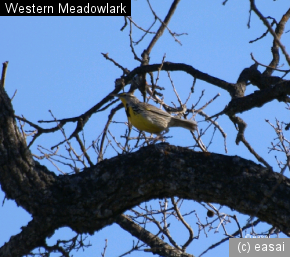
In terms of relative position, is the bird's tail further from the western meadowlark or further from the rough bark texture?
the rough bark texture

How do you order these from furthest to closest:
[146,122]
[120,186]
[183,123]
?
[146,122] < [183,123] < [120,186]

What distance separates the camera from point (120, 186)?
14.3 feet

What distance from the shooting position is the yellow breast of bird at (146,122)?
7.29 meters

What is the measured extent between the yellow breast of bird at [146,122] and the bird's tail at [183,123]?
0.53 feet

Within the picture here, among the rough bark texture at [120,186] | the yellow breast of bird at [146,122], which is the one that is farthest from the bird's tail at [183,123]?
the rough bark texture at [120,186]

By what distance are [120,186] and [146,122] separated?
302cm

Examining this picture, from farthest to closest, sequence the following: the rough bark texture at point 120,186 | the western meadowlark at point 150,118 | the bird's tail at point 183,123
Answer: the western meadowlark at point 150,118
the bird's tail at point 183,123
the rough bark texture at point 120,186

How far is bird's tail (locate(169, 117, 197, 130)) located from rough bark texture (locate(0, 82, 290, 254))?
251 cm

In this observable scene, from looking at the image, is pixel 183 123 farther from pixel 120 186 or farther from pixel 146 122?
pixel 120 186

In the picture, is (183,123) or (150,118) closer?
(183,123)

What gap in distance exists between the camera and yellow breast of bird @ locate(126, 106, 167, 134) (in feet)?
23.9

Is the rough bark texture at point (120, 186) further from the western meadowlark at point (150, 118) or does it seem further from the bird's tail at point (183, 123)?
the western meadowlark at point (150, 118)

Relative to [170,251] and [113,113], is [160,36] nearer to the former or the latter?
[113,113]

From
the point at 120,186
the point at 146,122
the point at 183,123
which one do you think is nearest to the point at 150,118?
the point at 146,122
